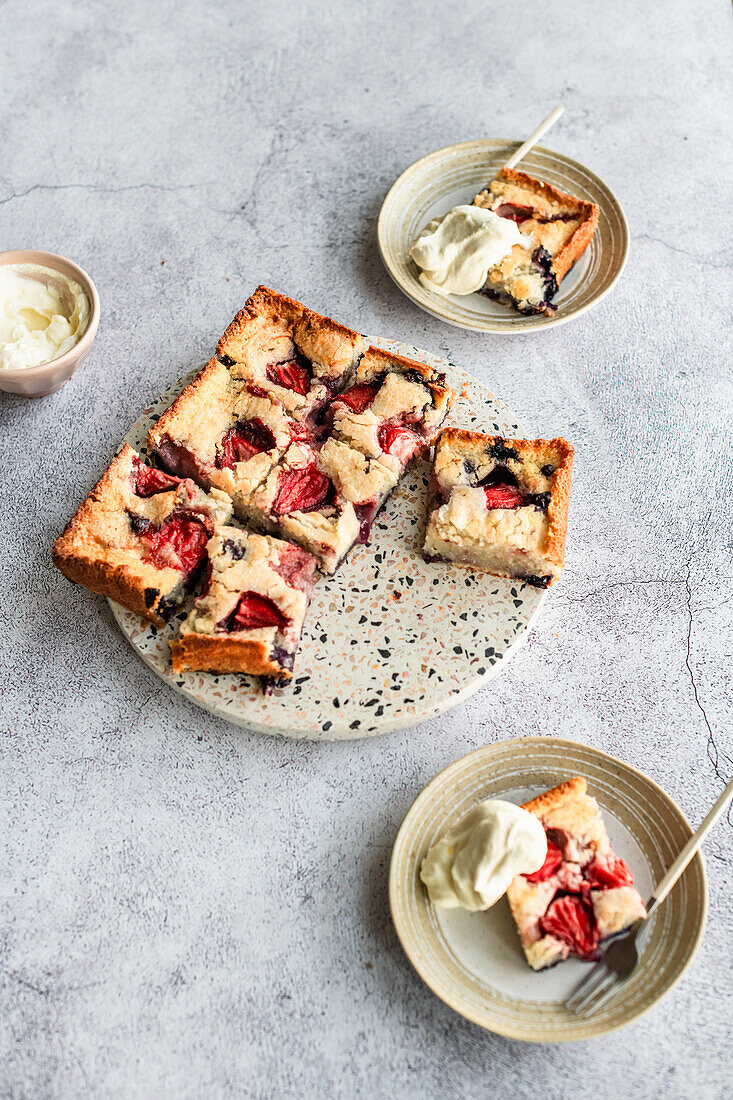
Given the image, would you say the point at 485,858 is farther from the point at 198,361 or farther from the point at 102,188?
the point at 102,188

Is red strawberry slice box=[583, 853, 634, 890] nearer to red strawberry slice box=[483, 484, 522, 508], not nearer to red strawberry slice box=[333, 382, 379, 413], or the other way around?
red strawberry slice box=[483, 484, 522, 508]

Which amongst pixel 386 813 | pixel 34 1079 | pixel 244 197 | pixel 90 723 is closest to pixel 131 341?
pixel 244 197

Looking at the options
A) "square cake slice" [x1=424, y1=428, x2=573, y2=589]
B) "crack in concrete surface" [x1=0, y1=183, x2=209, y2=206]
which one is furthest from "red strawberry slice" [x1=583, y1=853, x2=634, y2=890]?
"crack in concrete surface" [x1=0, y1=183, x2=209, y2=206]

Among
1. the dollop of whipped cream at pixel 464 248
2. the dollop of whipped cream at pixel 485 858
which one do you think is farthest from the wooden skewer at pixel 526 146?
the dollop of whipped cream at pixel 485 858

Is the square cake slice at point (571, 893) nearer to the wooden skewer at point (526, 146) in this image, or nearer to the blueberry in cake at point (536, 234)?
the blueberry in cake at point (536, 234)

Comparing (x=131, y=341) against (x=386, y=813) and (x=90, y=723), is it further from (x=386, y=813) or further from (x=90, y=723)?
(x=386, y=813)

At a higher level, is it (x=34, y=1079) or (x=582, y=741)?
(x=582, y=741)

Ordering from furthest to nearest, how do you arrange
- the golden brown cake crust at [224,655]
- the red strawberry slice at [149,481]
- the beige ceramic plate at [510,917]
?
the red strawberry slice at [149,481] < the golden brown cake crust at [224,655] < the beige ceramic plate at [510,917]
